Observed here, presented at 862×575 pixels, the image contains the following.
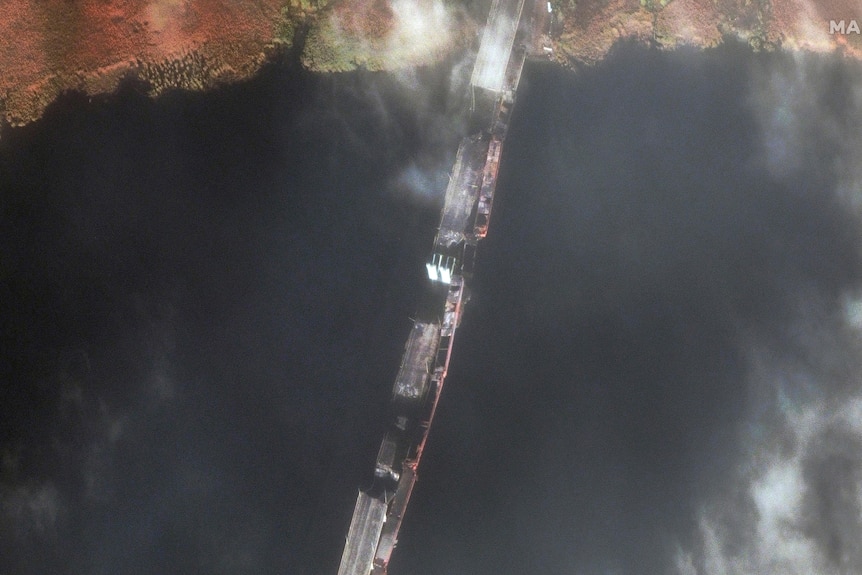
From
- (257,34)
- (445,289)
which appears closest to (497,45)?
(257,34)

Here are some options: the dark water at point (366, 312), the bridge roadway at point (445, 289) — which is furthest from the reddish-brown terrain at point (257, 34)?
the bridge roadway at point (445, 289)

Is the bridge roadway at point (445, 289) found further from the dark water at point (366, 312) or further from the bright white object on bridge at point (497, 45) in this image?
the dark water at point (366, 312)

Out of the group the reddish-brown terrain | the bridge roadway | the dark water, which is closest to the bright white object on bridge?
the bridge roadway

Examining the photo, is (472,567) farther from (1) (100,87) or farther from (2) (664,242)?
(1) (100,87)

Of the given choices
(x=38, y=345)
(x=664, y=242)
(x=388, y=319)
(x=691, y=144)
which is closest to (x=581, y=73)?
(x=691, y=144)

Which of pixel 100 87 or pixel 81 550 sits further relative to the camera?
pixel 100 87

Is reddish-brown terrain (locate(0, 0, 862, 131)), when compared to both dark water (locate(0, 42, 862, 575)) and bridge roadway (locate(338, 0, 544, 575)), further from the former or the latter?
bridge roadway (locate(338, 0, 544, 575))

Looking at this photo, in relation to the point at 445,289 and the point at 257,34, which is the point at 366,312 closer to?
the point at 445,289
